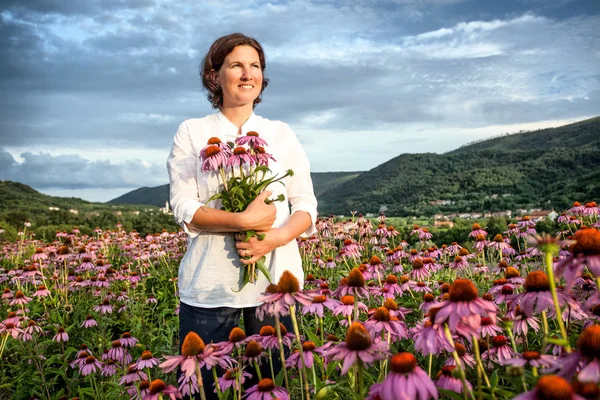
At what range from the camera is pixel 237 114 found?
2605 mm

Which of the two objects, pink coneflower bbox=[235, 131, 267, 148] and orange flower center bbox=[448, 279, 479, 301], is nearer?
orange flower center bbox=[448, 279, 479, 301]

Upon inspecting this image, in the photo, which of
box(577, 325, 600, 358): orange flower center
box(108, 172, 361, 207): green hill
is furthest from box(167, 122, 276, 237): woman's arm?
box(108, 172, 361, 207): green hill

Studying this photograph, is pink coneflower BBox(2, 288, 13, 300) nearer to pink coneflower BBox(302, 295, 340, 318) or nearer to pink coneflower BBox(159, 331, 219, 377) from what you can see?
pink coneflower BBox(302, 295, 340, 318)

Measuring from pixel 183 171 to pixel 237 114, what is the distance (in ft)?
1.52

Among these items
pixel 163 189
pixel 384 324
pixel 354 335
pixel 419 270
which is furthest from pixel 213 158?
pixel 163 189

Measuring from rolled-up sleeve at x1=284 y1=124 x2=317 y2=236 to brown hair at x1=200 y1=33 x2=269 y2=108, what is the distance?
490 millimetres

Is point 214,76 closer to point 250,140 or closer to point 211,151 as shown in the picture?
point 250,140

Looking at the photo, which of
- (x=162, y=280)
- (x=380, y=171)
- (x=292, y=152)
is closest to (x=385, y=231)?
(x=162, y=280)

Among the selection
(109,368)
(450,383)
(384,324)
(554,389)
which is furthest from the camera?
(109,368)

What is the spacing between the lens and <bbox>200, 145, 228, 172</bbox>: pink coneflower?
85.4 inches

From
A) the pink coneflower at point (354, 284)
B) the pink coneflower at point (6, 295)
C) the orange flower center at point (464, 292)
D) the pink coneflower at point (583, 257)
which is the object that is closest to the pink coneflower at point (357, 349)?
the orange flower center at point (464, 292)

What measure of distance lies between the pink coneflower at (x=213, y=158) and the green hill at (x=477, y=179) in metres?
43.8

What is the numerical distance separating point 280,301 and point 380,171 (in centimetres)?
8070

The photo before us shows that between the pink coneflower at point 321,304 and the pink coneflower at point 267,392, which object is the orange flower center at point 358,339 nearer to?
the pink coneflower at point 267,392
